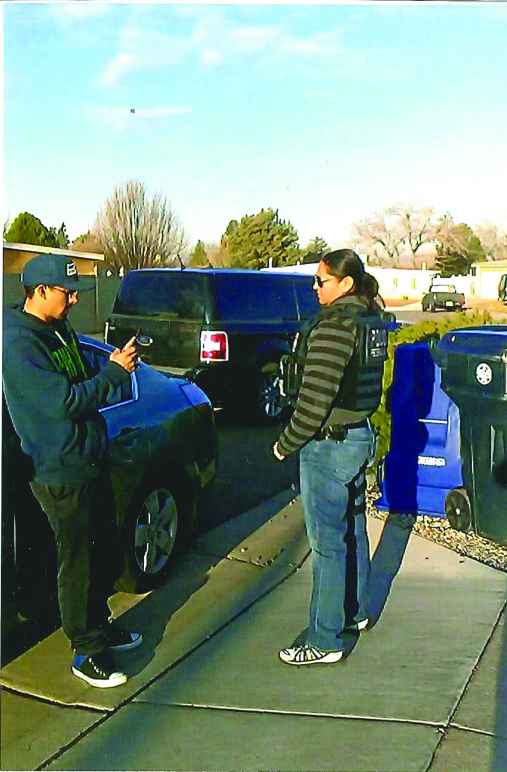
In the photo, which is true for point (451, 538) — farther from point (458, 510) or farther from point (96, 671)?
point (96, 671)

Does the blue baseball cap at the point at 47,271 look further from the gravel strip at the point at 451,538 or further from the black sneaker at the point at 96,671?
the gravel strip at the point at 451,538

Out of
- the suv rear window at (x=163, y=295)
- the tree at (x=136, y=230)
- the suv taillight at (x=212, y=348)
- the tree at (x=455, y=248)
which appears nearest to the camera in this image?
the tree at (x=136, y=230)

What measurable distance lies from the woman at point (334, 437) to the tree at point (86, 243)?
32.7 inches

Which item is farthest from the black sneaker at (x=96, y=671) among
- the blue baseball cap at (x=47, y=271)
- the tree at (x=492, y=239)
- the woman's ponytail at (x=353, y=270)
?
the tree at (x=492, y=239)

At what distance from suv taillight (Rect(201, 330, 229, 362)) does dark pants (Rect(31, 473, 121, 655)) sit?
2003 mm

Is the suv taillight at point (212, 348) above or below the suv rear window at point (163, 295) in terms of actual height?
below

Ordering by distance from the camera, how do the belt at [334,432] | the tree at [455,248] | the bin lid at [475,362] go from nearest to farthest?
the belt at [334,432] < the tree at [455,248] < the bin lid at [475,362]

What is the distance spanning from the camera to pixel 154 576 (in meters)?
4.50

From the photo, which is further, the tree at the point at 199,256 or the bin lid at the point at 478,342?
the bin lid at the point at 478,342

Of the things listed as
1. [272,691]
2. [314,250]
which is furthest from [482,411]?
[272,691]

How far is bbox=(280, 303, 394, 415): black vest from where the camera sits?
3.50 m

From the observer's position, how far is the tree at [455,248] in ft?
12.2

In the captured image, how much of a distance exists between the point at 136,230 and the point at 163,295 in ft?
6.69

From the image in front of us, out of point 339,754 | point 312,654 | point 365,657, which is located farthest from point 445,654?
point 339,754
